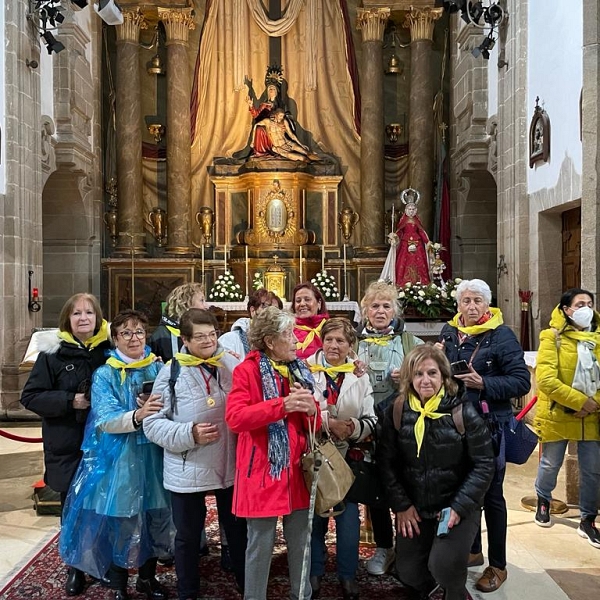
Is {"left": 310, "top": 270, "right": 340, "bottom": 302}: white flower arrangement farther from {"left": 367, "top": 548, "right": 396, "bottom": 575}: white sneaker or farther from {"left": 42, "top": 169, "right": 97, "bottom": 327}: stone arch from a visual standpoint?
{"left": 367, "top": 548, "right": 396, "bottom": 575}: white sneaker

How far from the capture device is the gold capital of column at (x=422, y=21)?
519 inches

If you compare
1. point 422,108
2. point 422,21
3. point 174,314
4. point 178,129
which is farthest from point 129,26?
point 174,314

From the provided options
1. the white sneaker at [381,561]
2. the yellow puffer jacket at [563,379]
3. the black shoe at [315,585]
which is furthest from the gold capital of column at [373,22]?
the black shoe at [315,585]

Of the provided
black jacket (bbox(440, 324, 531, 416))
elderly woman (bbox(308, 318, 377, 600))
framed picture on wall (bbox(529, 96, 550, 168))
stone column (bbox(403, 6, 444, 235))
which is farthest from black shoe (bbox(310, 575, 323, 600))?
stone column (bbox(403, 6, 444, 235))

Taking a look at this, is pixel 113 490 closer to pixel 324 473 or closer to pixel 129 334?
pixel 129 334

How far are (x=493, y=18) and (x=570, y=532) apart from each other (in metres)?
7.38

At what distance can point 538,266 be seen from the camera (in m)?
9.12

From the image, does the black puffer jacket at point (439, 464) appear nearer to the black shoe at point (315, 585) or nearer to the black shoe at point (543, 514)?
the black shoe at point (315, 585)

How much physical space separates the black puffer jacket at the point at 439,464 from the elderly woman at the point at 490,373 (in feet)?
1.27

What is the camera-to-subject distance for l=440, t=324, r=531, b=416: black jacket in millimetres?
3834

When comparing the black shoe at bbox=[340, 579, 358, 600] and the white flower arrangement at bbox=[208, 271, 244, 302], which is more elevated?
the white flower arrangement at bbox=[208, 271, 244, 302]

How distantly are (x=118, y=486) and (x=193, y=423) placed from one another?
574mm

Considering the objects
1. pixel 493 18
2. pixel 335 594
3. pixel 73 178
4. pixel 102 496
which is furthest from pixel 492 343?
pixel 73 178

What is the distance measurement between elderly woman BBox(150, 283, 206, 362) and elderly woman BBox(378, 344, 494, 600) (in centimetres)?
142
